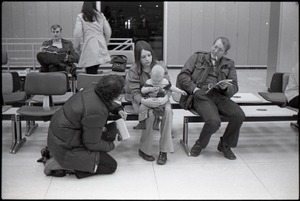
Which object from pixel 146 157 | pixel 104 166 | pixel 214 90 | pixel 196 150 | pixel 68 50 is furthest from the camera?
pixel 68 50

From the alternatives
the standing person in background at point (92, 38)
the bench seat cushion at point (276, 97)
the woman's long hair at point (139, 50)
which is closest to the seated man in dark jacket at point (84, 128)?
the woman's long hair at point (139, 50)

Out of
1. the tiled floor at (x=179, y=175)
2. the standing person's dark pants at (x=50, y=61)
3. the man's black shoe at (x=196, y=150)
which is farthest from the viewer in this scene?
the standing person's dark pants at (x=50, y=61)

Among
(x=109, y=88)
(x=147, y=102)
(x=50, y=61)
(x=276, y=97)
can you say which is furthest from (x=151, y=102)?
(x=50, y=61)

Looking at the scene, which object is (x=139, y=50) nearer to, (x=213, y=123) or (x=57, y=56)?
(x=213, y=123)

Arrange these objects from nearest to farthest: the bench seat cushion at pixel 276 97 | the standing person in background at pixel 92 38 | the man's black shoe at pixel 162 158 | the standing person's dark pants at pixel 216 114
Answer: the man's black shoe at pixel 162 158 < the standing person's dark pants at pixel 216 114 < the bench seat cushion at pixel 276 97 < the standing person in background at pixel 92 38

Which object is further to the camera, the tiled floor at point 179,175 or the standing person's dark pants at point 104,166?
the standing person's dark pants at point 104,166

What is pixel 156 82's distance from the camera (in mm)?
3852

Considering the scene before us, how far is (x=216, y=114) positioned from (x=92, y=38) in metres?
1.98

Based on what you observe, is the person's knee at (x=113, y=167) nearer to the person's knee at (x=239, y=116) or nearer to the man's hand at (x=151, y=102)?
the man's hand at (x=151, y=102)

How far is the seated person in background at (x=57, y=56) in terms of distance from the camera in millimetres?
5746

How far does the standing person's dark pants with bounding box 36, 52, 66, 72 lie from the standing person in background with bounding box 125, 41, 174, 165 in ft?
6.34

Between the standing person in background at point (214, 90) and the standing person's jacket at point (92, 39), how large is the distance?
1.39 metres

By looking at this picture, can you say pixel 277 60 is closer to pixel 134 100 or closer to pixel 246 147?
pixel 246 147

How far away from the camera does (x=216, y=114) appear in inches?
156
